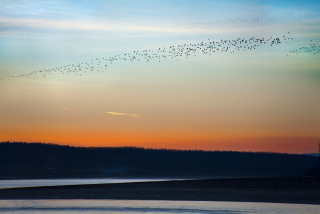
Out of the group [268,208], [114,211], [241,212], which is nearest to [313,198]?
[268,208]

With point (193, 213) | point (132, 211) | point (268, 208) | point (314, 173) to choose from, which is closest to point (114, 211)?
point (132, 211)

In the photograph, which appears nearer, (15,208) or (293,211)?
(293,211)

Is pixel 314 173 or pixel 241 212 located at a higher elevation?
pixel 241 212

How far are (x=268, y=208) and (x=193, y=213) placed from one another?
6.97m

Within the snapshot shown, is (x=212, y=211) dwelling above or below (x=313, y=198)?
above

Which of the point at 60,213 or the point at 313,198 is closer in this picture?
the point at 60,213

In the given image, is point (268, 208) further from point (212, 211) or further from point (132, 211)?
point (132, 211)

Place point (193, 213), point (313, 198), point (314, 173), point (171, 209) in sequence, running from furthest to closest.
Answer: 1. point (314, 173)
2. point (313, 198)
3. point (171, 209)
4. point (193, 213)

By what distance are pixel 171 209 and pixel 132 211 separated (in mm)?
3209

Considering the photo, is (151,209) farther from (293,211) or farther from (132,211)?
(293,211)

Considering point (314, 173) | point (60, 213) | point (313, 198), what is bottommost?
point (314, 173)

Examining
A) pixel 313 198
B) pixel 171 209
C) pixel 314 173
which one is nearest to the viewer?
pixel 171 209

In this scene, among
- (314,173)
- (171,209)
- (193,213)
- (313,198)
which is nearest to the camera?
(193,213)

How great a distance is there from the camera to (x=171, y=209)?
34.2m
